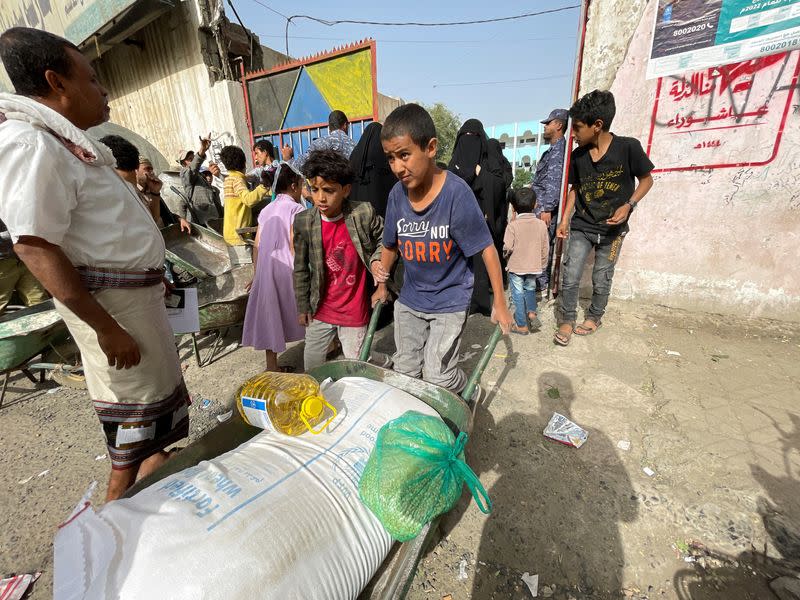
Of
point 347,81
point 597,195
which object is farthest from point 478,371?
point 347,81

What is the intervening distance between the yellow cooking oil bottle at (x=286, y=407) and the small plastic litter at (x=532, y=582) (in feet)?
3.73

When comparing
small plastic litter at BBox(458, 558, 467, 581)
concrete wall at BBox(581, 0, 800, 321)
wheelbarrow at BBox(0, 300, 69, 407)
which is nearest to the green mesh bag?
small plastic litter at BBox(458, 558, 467, 581)

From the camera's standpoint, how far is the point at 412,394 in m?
1.80

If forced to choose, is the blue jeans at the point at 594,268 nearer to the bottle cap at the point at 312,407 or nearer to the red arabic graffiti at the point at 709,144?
the red arabic graffiti at the point at 709,144

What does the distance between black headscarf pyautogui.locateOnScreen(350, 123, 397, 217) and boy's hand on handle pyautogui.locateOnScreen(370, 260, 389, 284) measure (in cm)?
156

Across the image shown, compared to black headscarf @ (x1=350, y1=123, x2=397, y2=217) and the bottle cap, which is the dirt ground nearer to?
the bottle cap

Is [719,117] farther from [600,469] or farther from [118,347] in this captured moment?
[118,347]

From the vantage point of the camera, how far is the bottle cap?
1.47m

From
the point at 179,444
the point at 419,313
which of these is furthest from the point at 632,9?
the point at 179,444

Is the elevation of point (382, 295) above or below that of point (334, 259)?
below

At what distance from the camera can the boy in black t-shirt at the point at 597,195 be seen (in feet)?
10.2

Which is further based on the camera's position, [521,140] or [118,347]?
[521,140]

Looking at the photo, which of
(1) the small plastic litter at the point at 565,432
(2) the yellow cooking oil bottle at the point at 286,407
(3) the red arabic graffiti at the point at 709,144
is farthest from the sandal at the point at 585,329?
(2) the yellow cooking oil bottle at the point at 286,407

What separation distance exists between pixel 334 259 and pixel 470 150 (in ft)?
7.83
